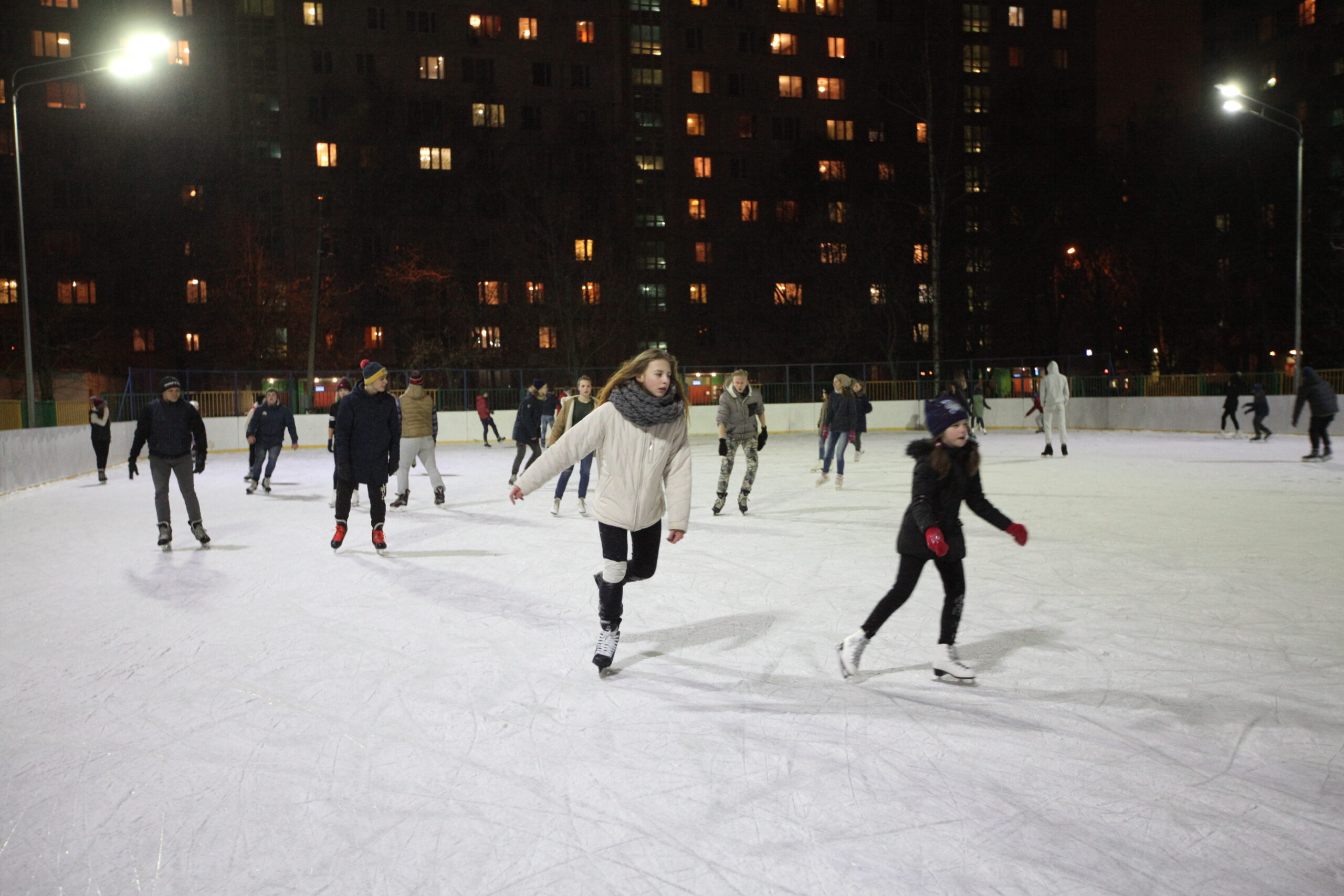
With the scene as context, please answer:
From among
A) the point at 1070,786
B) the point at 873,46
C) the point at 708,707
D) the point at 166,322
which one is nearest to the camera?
the point at 1070,786

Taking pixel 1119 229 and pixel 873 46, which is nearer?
pixel 1119 229

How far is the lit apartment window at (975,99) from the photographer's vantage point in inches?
2164

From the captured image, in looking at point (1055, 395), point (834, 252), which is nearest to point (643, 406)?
point (1055, 395)

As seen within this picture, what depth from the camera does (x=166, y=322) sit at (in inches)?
1620

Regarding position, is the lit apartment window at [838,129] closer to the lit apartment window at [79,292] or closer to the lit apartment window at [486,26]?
the lit apartment window at [486,26]

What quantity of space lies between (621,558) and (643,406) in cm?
75

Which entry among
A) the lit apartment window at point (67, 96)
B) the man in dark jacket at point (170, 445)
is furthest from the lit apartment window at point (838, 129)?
the man in dark jacket at point (170, 445)

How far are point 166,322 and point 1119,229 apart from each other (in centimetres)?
4195

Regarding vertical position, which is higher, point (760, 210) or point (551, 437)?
point (760, 210)

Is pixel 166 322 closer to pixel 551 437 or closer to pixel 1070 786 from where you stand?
pixel 551 437

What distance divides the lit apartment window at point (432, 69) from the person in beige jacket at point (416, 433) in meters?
38.5

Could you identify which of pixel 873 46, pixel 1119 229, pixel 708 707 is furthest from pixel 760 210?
pixel 708 707

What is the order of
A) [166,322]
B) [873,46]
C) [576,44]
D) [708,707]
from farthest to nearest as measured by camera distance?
1. [873,46]
2. [576,44]
3. [166,322]
4. [708,707]

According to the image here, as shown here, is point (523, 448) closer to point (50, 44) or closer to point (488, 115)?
point (488, 115)
